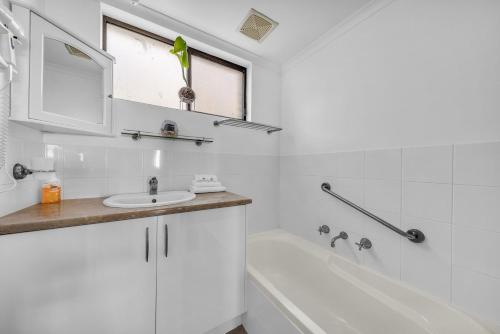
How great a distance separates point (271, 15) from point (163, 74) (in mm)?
1002

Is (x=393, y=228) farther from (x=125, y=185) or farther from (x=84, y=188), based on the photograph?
(x=84, y=188)

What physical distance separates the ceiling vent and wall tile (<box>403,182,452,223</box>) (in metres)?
1.54

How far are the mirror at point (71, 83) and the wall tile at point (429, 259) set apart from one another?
198 centimetres

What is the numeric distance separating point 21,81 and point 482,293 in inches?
88.5

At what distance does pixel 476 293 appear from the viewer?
2.83 ft

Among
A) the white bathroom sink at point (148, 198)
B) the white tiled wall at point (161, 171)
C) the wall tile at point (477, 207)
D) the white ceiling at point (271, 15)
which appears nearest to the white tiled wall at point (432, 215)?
the wall tile at point (477, 207)

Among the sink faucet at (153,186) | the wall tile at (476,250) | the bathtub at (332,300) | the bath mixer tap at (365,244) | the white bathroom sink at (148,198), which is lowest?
the bathtub at (332,300)

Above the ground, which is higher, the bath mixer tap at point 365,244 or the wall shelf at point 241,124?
the wall shelf at point 241,124

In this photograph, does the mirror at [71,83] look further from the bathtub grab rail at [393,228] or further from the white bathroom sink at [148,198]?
the bathtub grab rail at [393,228]

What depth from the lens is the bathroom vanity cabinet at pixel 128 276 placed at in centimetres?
66

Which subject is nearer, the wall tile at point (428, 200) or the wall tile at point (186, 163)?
the wall tile at point (428, 200)

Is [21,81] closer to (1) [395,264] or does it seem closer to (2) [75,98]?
(2) [75,98]

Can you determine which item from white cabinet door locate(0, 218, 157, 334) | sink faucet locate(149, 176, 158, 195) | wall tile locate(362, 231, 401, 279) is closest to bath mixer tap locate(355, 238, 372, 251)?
wall tile locate(362, 231, 401, 279)

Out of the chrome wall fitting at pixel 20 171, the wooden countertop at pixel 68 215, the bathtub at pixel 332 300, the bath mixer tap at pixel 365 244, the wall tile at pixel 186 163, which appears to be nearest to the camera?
the wooden countertop at pixel 68 215
